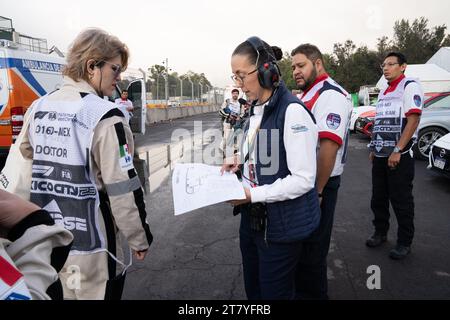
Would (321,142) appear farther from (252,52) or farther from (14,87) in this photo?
(14,87)

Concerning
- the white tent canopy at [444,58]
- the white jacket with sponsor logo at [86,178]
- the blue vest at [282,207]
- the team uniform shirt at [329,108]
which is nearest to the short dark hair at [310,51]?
Result: the team uniform shirt at [329,108]

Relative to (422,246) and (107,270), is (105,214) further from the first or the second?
(422,246)

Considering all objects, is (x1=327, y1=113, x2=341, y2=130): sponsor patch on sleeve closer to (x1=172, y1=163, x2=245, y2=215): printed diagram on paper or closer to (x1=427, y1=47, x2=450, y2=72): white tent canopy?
(x1=172, y1=163, x2=245, y2=215): printed diagram on paper

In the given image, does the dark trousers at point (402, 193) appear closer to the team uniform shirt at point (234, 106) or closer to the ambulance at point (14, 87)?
the ambulance at point (14, 87)

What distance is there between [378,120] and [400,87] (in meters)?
0.40

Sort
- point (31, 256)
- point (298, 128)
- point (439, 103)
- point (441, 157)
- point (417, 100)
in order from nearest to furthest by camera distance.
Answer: point (31, 256) → point (298, 128) → point (417, 100) → point (441, 157) → point (439, 103)

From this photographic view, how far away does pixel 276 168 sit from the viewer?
1.66 metres

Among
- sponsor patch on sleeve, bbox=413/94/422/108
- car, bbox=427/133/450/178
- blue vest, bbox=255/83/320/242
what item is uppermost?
sponsor patch on sleeve, bbox=413/94/422/108

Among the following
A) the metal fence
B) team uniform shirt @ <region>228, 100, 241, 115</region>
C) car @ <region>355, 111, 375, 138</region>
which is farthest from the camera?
car @ <region>355, 111, 375, 138</region>

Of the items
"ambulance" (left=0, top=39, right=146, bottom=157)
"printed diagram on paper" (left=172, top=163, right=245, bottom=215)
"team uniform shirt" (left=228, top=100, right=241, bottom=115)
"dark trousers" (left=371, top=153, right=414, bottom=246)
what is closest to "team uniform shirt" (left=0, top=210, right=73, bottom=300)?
"printed diagram on paper" (left=172, top=163, right=245, bottom=215)

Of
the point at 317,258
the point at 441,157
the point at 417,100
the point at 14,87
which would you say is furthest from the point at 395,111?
the point at 14,87

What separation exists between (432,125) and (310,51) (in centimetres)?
Result: 733

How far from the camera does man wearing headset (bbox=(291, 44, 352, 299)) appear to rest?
2090 millimetres

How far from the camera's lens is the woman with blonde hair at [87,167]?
1.55 m
